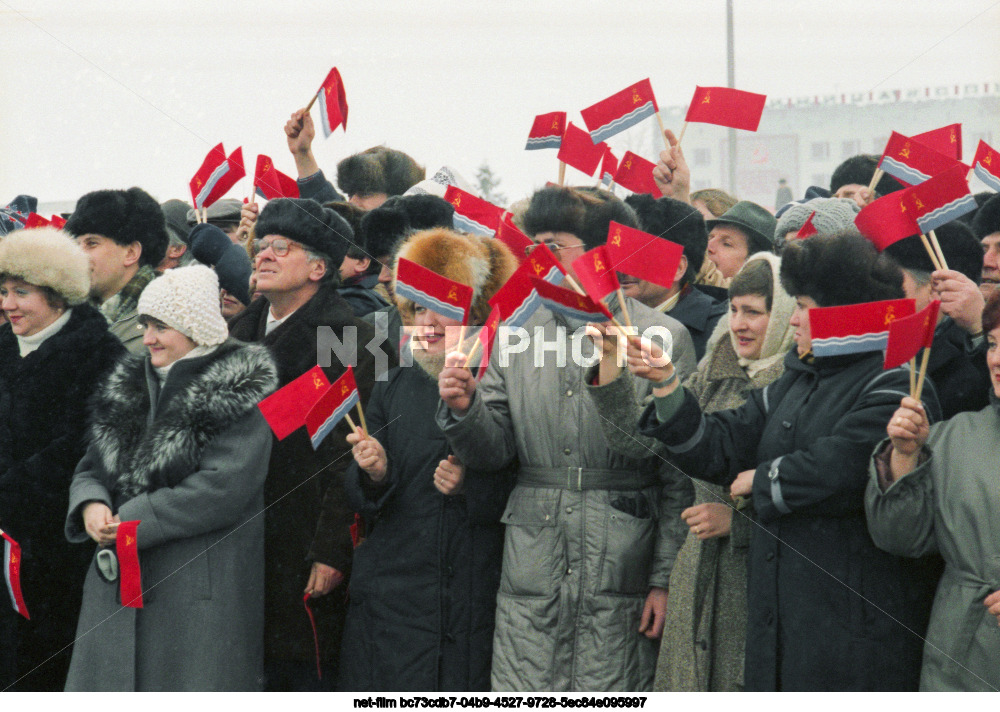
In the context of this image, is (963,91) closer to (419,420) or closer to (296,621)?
(419,420)

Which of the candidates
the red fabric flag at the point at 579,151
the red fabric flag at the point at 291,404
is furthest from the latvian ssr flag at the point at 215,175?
the red fabric flag at the point at 291,404

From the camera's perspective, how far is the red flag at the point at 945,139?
4152mm

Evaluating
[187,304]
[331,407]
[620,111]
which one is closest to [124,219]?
[187,304]

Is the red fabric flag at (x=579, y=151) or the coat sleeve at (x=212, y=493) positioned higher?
the red fabric flag at (x=579, y=151)

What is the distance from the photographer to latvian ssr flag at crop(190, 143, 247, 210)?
15.8 feet

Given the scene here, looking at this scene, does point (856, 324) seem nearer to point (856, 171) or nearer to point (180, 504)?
point (180, 504)

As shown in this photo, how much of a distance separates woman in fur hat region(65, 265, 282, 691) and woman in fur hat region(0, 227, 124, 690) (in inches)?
7.3

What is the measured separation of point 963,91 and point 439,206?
3383mm

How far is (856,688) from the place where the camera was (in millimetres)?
2688

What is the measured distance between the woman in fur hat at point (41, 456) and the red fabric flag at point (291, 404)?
0.80 m

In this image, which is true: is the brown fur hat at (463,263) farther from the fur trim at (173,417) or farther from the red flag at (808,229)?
the red flag at (808,229)

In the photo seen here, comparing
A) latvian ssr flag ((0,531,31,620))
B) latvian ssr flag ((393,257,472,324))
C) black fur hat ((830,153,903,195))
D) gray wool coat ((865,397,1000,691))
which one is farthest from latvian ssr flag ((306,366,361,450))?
black fur hat ((830,153,903,195))

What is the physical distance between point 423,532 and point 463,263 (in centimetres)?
91

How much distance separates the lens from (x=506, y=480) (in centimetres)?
328
